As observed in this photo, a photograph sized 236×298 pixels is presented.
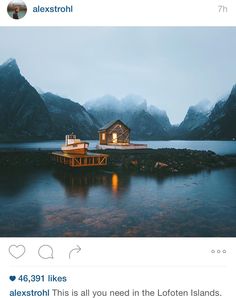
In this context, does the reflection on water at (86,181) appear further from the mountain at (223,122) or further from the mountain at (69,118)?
the mountain at (69,118)

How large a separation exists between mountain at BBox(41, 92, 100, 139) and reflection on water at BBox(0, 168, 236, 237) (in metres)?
86.3

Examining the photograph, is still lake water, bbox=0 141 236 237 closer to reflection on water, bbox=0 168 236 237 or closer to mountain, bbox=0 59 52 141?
reflection on water, bbox=0 168 236 237

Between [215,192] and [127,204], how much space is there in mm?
5524

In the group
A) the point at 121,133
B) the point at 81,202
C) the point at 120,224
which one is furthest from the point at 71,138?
the point at 120,224

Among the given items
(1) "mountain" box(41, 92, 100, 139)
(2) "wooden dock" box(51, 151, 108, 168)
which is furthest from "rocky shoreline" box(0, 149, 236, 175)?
(1) "mountain" box(41, 92, 100, 139)

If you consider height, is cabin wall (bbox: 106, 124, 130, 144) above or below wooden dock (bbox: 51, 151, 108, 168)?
above

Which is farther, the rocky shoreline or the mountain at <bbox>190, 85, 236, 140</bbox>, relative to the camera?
the mountain at <bbox>190, 85, 236, 140</bbox>

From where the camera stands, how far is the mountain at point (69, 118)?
10874 centimetres
